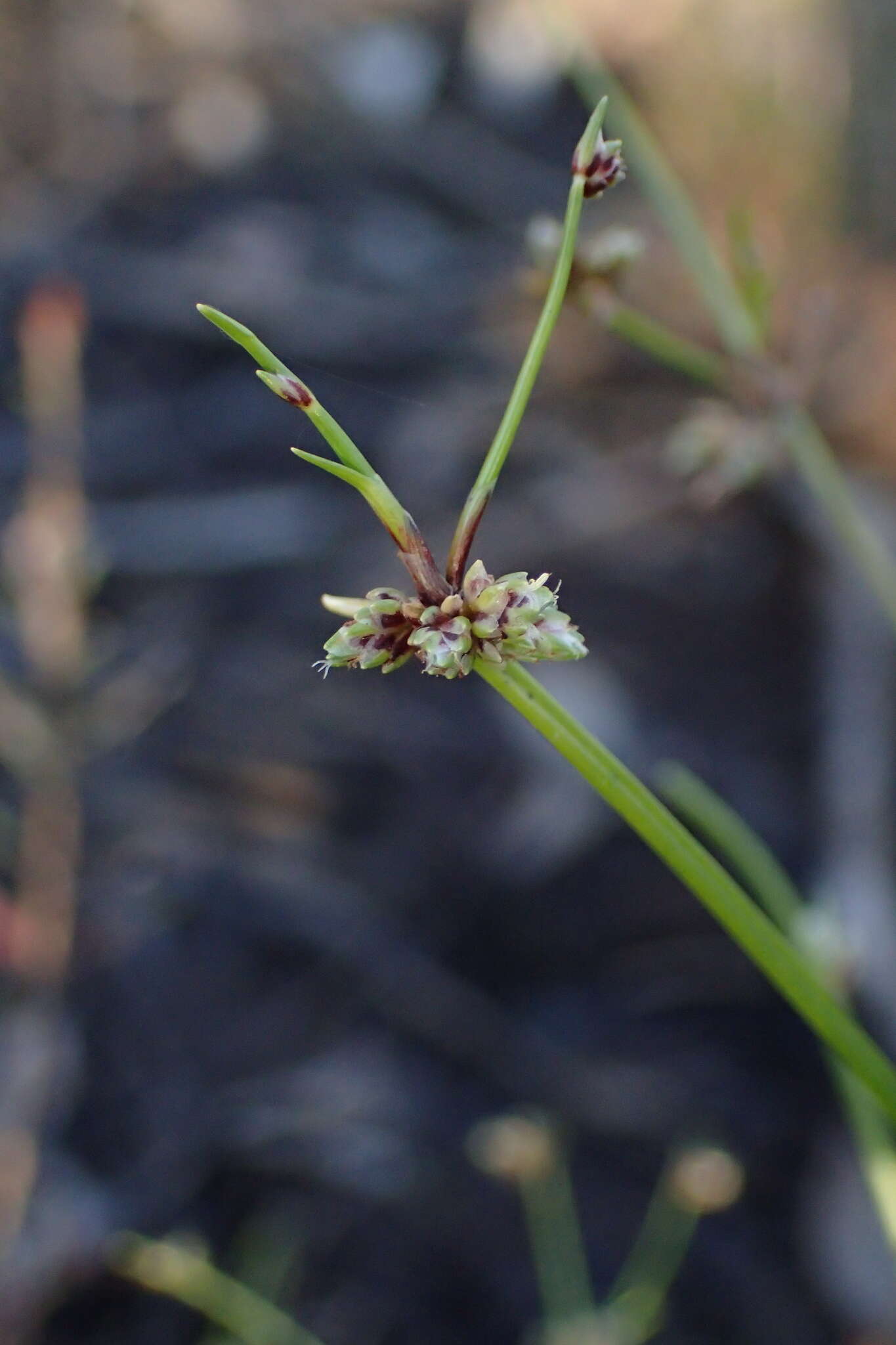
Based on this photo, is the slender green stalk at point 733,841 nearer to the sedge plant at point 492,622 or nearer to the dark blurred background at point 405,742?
the sedge plant at point 492,622

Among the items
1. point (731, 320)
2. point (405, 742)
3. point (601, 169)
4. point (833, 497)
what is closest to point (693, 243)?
point (731, 320)

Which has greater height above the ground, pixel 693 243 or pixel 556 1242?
pixel 693 243

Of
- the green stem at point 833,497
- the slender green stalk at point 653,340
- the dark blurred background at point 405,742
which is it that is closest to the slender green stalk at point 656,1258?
the dark blurred background at point 405,742

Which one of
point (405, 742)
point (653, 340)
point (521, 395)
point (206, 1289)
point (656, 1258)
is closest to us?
point (521, 395)

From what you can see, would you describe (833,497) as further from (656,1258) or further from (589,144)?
(656,1258)

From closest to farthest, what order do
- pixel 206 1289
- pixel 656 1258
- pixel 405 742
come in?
pixel 206 1289, pixel 656 1258, pixel 405 742

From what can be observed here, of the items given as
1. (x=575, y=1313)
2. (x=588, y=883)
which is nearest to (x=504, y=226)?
(x=588, y=883)
